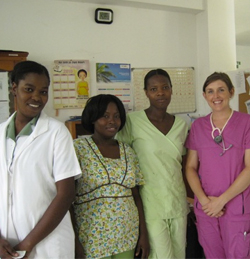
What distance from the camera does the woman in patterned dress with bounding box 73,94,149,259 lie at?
1224 mm

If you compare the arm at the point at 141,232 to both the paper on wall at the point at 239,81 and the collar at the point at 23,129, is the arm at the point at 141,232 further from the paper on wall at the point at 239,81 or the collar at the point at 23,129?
the paper on wall at the point at 239,81

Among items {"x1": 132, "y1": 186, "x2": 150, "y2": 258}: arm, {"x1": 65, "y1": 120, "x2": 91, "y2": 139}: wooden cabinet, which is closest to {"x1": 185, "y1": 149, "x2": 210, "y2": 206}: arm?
{"x1": 132, "y1": 186, "x2": 150, "y2": 258}: arm

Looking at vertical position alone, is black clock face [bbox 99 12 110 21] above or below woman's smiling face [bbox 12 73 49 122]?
above

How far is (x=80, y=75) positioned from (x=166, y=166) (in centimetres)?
154

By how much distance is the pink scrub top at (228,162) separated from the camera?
1406mm

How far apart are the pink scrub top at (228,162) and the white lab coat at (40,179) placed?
0.77m

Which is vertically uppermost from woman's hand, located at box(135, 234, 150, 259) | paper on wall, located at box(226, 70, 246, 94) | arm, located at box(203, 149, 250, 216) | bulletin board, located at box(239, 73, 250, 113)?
paper on wall, located at box(226, 70, 246, 94)

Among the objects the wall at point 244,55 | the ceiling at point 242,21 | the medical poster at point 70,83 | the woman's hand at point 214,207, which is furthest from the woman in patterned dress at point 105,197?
the wall at point 244,55

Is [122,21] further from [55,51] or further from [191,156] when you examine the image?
[191,156]

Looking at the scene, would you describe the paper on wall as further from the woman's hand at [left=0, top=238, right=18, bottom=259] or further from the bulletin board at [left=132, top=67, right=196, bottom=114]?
the woman's hand at [left=0, top=238, right=18, bottom=259]

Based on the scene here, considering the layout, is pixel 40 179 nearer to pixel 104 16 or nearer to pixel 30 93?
pixel 30 93

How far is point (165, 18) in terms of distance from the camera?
9.63 ft

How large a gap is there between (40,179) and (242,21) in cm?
456

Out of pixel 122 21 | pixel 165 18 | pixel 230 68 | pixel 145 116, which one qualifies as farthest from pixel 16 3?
pixel 230 68
